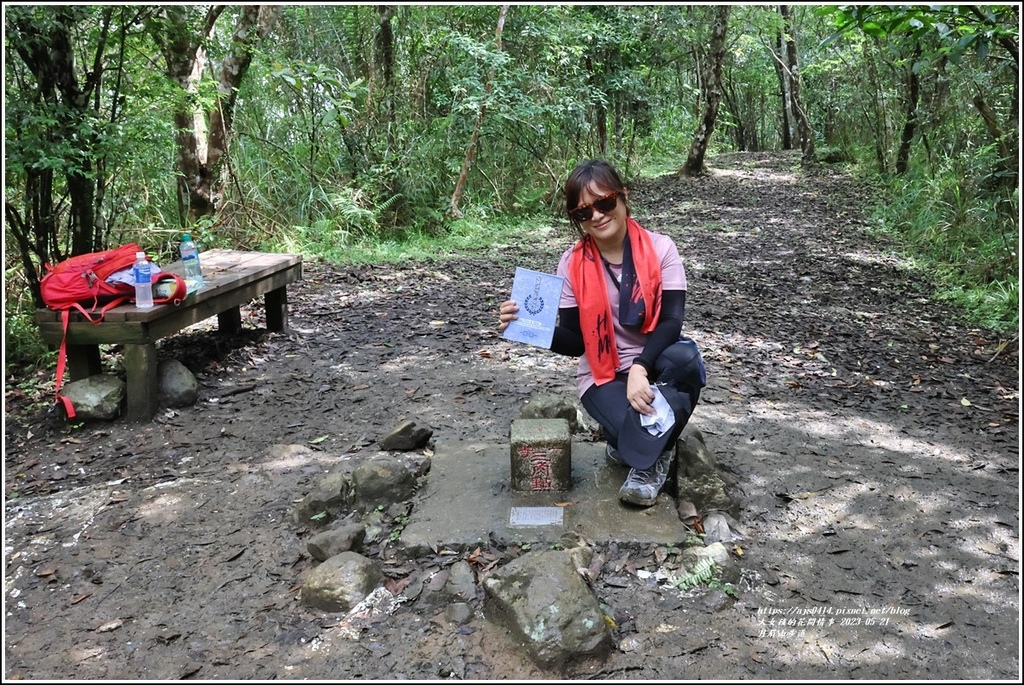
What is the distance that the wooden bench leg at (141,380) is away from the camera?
401 cm

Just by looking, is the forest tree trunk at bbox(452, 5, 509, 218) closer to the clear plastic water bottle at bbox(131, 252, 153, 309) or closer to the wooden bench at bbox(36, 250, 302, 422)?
the wooden bench at bbox(36, 250, 302, 422)

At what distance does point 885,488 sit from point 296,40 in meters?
9.44

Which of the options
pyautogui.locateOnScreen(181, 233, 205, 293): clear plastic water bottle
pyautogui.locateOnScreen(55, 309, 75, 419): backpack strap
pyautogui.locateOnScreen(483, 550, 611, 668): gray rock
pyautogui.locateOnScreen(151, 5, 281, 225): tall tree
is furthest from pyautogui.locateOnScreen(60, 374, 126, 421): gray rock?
pyautogui.locateOnScreen(151, 5, 281, 225): tall tree

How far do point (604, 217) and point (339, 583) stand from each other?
1.62 m

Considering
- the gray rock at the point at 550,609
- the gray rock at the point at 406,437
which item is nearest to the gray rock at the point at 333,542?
the gray rock at the point at 550,609

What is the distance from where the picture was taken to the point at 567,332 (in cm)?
294

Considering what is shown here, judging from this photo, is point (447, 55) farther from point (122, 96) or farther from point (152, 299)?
point (152, 299)

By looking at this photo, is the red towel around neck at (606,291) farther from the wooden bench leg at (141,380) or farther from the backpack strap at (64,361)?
the backpack strap at (64,361)

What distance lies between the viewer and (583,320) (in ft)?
9.32

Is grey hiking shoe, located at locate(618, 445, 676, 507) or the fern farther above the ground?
grey hiking shoe, located at locate(618, 445, 676, 507)

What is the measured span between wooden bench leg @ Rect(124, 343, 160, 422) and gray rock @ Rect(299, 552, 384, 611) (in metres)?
2.07

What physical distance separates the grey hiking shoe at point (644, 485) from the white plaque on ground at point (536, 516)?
274 mm

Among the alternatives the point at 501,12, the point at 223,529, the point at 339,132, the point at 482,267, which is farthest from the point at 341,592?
the point at 501,12

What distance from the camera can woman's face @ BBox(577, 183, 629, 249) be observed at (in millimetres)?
2674
